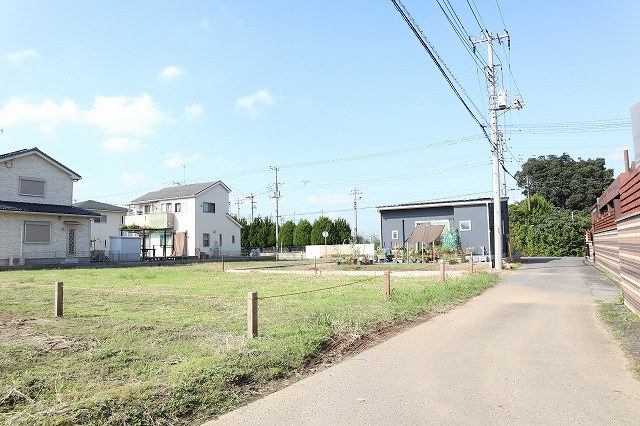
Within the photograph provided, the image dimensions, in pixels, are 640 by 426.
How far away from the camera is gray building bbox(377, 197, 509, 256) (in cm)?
3300

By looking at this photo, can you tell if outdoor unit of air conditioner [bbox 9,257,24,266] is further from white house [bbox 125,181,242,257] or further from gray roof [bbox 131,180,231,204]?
gray roof [bbox 131,180,231,204]

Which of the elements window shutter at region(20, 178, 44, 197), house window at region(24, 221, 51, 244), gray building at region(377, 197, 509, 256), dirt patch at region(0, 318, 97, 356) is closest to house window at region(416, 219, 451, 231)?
gray building at region(377, 197, 509, 256)

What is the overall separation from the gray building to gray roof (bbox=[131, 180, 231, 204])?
18650 millimetres

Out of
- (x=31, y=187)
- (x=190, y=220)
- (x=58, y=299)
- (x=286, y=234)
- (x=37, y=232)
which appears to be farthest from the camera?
(x=286, y=234)

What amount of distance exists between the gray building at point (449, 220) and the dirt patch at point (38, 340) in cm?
2936

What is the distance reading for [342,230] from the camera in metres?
55.2

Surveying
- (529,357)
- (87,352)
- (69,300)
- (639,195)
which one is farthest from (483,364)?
(69,300)

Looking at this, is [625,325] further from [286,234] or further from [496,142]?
[286,234]

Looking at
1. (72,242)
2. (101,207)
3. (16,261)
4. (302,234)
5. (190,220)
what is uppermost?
(101,207)

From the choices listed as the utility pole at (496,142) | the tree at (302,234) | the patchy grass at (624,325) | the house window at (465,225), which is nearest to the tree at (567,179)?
the tree at (302,234)

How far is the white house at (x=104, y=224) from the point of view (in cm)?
4044

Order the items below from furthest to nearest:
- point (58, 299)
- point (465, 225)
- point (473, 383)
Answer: point (465, 225) < point (58, 299) < point (473, 383)

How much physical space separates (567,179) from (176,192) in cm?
5042

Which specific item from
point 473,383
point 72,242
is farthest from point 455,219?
point 473,383
